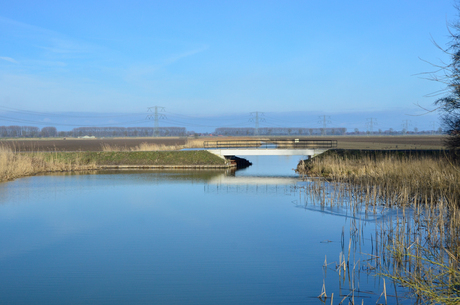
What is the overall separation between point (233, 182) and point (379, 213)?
14.4 meters

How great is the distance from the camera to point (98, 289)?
900 cm

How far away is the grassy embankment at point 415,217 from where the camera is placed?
7.58 metres

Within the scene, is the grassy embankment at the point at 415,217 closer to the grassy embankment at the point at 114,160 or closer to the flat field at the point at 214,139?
the flat field at the point at 214,139

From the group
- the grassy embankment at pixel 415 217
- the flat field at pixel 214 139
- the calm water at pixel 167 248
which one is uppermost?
the flat field at pixel 214 139

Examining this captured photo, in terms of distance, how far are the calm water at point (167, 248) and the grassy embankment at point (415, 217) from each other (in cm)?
97

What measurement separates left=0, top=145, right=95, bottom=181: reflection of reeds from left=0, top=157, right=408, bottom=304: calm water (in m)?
7.86

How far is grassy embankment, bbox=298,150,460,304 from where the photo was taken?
24.9 feet

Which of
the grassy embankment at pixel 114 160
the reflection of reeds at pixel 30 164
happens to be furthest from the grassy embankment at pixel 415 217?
the reflection of reeds at pixel 30 164

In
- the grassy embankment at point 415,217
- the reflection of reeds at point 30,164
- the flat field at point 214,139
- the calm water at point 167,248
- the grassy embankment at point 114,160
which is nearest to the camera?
the grassy embankment at point 415,217

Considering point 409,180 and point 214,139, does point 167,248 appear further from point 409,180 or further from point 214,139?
point 214,139

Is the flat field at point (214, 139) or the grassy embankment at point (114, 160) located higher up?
the flat field at point (214, 139)

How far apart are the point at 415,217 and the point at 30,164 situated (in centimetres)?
3026

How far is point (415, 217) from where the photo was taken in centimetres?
1336

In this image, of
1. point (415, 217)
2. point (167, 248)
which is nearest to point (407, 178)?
point (415, 217)
